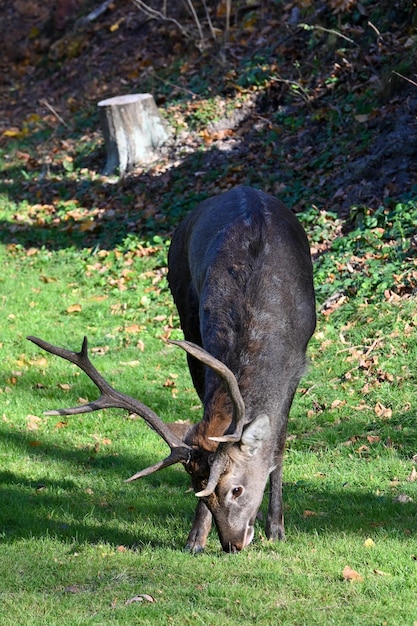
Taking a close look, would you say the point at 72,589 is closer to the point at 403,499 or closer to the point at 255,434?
the point at 255,434

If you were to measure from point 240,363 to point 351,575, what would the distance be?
1478mm

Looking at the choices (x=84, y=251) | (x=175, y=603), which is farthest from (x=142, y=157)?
(x=175, y=603)

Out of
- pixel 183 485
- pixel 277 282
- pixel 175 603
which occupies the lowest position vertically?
pixel 183 485

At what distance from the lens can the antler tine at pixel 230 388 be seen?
5.12 metres

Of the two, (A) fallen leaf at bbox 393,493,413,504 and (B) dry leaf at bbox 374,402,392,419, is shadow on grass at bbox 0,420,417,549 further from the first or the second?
(B) dry leaf at bbox 374,402,392,419

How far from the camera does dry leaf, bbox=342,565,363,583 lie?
534 cm

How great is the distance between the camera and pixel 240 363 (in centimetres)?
598

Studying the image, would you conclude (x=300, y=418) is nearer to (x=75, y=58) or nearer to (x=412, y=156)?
(x=412, y=156)

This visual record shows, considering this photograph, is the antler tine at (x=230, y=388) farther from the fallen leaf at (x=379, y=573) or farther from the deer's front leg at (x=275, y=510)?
→ the fallen leaf at (x=379, y=573)

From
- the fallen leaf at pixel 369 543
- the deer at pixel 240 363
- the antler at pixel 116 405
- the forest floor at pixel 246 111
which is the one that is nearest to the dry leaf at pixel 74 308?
the forest floor at pixel 246 111

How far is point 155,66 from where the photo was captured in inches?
719

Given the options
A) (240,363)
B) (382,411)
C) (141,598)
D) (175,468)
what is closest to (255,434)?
(240,363)

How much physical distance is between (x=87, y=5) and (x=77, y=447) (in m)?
16.3

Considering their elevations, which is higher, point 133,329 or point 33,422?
point 33,422
